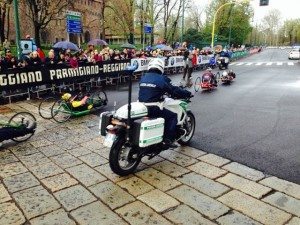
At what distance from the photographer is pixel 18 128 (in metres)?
6.78

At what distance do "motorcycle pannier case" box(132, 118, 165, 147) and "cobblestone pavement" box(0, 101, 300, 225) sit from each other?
65 centimetres

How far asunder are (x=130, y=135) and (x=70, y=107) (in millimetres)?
4697

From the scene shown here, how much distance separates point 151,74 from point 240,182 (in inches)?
99.4

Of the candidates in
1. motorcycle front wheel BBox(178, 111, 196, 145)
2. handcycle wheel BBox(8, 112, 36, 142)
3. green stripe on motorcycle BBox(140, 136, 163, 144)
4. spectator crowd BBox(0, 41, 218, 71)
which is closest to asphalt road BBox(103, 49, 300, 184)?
motorcycle front wheel BBox(178, 111, 196, 145)

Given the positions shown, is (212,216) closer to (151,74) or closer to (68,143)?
(151,74)

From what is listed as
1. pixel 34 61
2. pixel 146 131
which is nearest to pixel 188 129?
pixel 146 131

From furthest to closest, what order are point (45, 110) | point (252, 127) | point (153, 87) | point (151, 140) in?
point (45, 110), point (252, 127), point (153, 87), point (151, 140)

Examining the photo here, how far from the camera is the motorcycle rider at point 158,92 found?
220 inches

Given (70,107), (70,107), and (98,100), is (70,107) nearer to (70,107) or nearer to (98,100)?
(70,107)

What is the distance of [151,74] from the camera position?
572 cm

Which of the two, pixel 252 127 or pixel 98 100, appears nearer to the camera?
pixel 252 127

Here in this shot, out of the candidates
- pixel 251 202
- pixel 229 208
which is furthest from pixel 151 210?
pixel 251 202

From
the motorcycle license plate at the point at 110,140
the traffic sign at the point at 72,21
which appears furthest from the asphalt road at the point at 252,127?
the traffic sign at the point at 72,21

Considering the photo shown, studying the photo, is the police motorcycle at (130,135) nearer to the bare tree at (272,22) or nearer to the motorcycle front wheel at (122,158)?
the motorcycle front wheel at (122,158)
